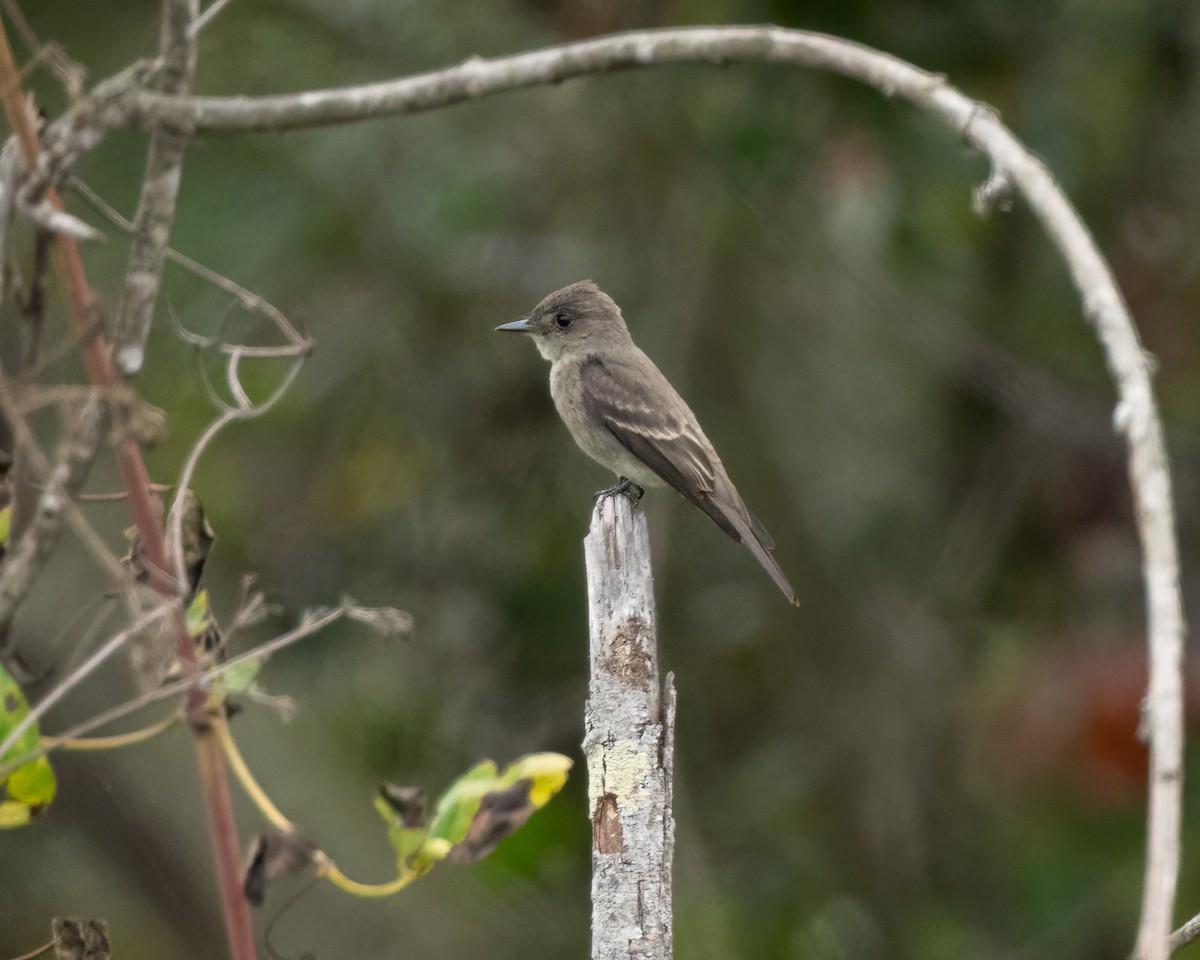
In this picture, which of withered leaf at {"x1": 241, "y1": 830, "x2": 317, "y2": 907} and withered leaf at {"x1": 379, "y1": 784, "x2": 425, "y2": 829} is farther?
withered leaf at {"x1": 379, "y1": 784, "x2": 425, "y2": 829}

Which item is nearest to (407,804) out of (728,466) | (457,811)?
(457,811)

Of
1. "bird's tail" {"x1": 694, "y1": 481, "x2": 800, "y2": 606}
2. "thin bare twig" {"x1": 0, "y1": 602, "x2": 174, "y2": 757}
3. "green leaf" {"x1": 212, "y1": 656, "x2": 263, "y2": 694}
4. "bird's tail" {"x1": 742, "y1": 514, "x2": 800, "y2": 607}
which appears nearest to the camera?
"thin bare twig" {"x1": 0, "y1": 602, "x2": 174, "y2": 757}

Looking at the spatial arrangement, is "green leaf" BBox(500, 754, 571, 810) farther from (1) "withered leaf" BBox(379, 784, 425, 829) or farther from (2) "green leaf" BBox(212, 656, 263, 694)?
(2) "green leaf" BBox(212, 656, 263, 694)

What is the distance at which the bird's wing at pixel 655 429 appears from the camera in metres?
4.96

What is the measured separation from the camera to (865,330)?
8.02m

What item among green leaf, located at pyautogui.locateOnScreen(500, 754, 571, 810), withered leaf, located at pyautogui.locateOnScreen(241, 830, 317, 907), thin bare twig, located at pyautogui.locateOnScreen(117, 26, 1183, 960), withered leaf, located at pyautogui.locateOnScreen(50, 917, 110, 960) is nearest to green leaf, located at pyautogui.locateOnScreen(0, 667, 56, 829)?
withered leaf, located at pyautogui.locateOnScreen(50, 917, 110, 960)

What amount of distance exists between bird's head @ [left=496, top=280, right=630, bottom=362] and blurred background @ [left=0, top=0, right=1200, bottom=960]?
86cm

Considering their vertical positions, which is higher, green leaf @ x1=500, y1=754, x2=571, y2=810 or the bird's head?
the bird's head

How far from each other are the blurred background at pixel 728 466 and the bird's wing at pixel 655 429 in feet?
4.07

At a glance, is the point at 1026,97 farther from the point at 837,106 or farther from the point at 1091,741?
the point at 1091,741

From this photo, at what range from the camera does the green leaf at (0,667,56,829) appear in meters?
1.99

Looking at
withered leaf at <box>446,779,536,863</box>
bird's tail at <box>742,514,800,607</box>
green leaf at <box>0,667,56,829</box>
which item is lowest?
withered leaf at <box>446,779,536,863</box>

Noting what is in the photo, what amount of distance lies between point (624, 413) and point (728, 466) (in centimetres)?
215

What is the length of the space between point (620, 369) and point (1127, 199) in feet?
9.56
